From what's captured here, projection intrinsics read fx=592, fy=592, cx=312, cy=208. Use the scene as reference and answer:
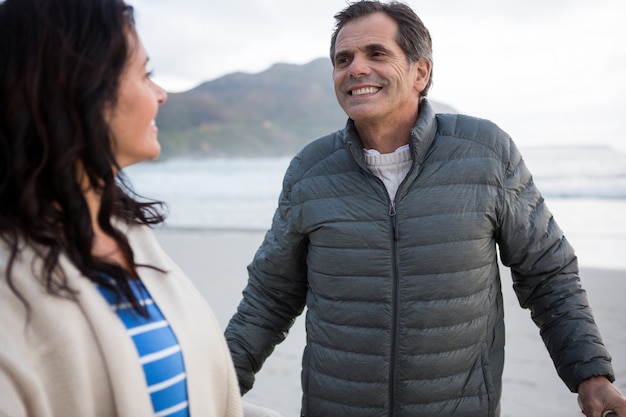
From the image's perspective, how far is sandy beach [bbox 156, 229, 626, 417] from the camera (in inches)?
167

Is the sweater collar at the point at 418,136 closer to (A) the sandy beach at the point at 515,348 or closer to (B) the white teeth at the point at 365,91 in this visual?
(B) the white teeth at the point at 365,91

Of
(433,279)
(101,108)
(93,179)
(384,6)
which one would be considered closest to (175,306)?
(93,179)

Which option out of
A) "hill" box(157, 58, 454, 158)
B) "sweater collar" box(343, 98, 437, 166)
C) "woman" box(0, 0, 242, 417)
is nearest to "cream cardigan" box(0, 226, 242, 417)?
"woman" box(0, 0, 242, 417)

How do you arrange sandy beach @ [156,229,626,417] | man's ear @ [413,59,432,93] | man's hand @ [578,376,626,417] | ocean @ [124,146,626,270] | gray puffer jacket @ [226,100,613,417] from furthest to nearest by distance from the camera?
ocean @ [124,146,626,270] < sandy beach @ [156,229,626,417] < man's ear @ [413,59,432,93] < gray puffer jacket @ [226,100,613,417] < man's hand @ [578,376,626,417]

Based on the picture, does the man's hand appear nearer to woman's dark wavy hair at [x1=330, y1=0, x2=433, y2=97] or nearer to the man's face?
the man's face

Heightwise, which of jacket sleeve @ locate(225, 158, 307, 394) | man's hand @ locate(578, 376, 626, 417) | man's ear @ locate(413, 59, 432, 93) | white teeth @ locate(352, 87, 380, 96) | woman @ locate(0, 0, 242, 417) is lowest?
man's hand @ locate(578, 376, 626, 417)

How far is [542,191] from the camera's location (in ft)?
50.1

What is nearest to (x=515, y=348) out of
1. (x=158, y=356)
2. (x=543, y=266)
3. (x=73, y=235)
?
(x=543, y=266)

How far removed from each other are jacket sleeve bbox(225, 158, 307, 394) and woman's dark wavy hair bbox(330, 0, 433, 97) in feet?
1.92

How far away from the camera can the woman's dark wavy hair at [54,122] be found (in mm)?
1137

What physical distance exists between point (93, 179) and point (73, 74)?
0.72ft

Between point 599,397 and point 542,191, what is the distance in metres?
14.4

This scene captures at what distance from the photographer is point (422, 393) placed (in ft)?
6.21

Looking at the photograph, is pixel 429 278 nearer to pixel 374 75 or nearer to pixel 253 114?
pixel 374 75
